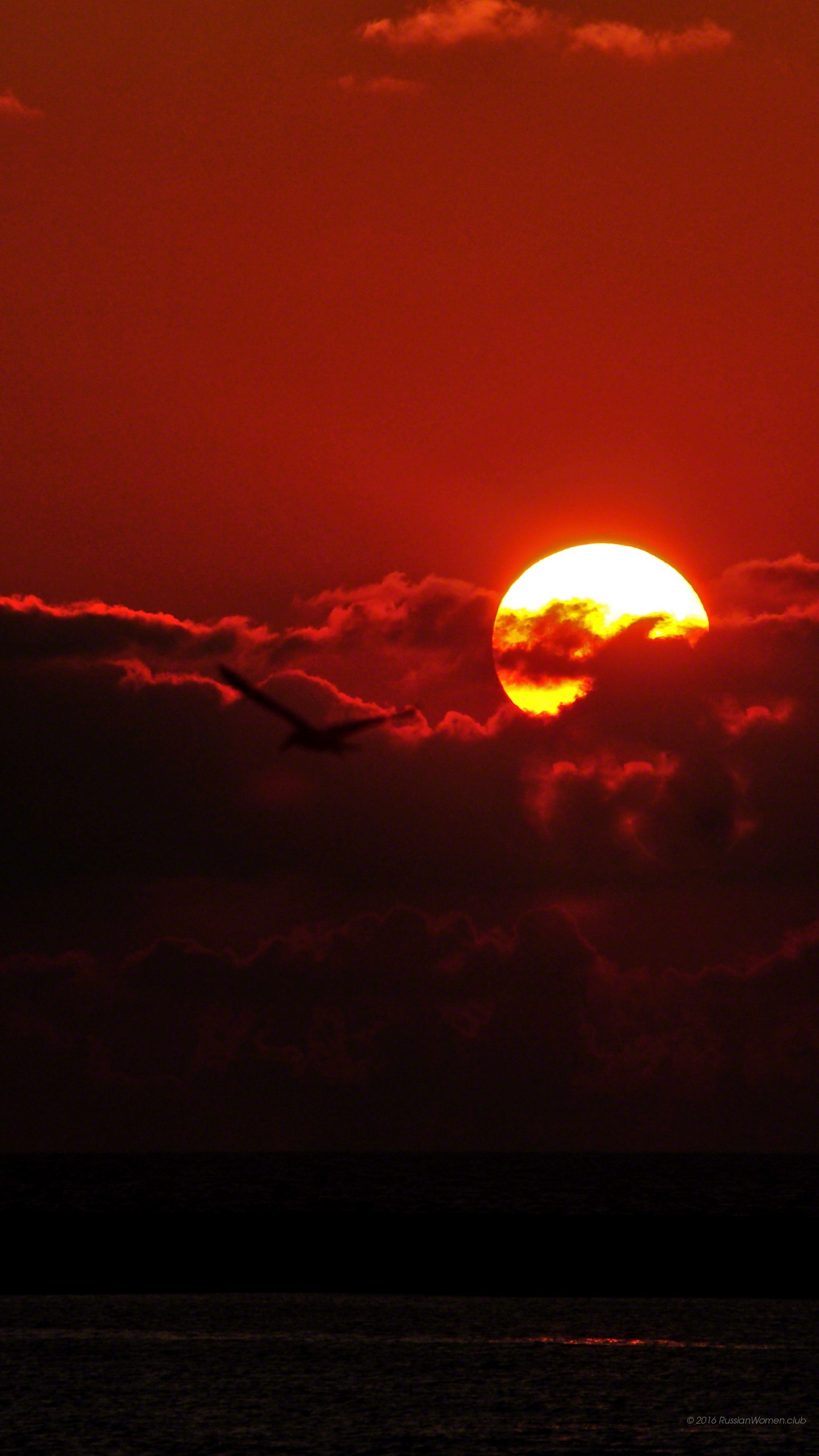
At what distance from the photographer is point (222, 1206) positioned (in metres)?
174

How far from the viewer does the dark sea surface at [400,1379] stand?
95.3ft

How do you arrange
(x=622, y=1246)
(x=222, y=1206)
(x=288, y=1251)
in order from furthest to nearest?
(x=222, y=1206), (x=622, y=1246), (x=288, y=1251)

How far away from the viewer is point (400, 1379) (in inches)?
1438

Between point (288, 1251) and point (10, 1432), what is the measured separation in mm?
51764

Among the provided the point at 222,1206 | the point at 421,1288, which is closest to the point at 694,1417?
the point at 421,1288

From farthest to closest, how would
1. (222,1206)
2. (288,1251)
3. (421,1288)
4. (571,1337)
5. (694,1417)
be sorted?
(222,1206) → (288,1251) → (421,1288) → (571,1337) → (694,1417)

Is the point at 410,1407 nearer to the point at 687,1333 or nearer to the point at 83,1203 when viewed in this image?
the point at 687,1333

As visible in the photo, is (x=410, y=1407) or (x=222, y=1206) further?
(x=222, y=1206)

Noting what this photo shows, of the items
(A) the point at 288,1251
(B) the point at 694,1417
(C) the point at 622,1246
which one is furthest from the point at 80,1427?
(C) the point at 622,1246

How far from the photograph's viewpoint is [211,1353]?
4156 centimetres

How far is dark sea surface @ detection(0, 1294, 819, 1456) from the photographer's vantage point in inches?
1144

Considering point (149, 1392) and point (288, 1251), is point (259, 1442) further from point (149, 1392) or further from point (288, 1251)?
point (288, 1251)

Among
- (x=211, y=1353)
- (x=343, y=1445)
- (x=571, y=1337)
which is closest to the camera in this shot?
(x=343, y=1445)

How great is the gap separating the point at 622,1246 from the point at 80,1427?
200ft
